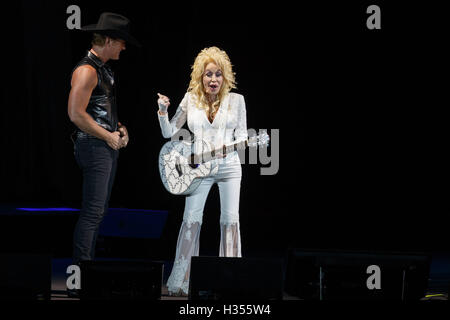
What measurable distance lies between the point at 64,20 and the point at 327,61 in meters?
2.75

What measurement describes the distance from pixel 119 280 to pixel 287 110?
13.6 feet

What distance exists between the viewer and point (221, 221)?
464cm

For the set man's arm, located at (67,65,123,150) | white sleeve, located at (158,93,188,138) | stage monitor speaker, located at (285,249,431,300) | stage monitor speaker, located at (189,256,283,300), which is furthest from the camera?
white sleeve, located at (158,93,188,138)

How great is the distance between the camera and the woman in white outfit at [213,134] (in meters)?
4.61

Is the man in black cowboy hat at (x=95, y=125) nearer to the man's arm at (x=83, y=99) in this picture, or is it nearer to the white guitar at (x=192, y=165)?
the man's arm at (x=83, y=99)

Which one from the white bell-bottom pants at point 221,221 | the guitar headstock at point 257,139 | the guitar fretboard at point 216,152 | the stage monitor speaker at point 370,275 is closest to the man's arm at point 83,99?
the guitar fretboard at point 216,152

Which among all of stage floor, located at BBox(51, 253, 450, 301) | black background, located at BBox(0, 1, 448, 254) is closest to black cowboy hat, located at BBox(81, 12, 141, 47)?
stage floor, located at BBox(51, 253, 450, 301)

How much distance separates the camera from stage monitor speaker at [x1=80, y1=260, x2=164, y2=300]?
11.6 ft

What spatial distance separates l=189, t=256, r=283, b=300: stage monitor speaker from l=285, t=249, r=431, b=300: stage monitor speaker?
28 cm

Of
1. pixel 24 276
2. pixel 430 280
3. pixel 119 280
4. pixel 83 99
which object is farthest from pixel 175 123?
pixel 430 280

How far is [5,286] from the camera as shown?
11.4 feet

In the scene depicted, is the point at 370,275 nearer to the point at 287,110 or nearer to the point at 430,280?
the point at 430,280

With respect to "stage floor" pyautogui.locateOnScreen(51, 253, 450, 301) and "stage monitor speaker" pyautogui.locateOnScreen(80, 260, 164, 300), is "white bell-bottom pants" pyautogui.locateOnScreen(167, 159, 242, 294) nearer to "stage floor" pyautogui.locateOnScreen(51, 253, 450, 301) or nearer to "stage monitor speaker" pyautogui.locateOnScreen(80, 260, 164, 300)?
"stage floor" pyautogui.locateOnScreen(51, 253, 450, 301)
